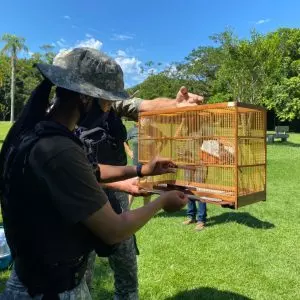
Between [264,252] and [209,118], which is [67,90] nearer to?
[209,118]

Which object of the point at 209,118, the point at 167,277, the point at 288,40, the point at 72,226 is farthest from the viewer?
the point at 288,40

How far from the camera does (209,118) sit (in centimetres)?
299

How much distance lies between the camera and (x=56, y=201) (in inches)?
58.6

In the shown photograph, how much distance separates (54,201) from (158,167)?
1.24 metres

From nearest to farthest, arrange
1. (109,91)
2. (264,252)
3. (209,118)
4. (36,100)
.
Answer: (36,100), (109,91), (209,118), (264,252)

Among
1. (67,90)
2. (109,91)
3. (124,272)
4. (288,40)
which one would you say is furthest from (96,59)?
(288,40)

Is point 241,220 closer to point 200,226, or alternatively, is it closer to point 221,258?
point 200,226

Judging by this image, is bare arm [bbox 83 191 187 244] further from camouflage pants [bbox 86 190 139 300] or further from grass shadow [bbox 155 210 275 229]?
grass shadow [bbox 155 210 275 229]

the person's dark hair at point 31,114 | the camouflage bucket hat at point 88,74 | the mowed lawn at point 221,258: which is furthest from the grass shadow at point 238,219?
the person's dark hair at point 31,114

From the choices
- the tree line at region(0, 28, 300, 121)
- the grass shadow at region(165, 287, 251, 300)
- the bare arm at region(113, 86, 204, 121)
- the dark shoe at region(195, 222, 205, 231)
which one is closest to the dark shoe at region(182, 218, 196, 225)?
the dark shoe at region(195, 222, 205, 231)

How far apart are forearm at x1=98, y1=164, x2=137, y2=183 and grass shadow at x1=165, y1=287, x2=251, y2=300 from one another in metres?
2.03

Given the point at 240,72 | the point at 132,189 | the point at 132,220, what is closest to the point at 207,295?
the point at 132,189

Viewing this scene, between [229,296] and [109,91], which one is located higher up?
[109,91]

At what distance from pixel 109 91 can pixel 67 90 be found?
0.31 meters
